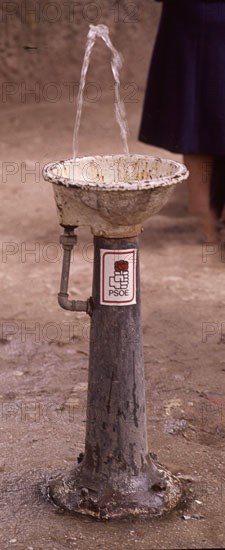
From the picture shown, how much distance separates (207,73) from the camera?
4328 millimetres

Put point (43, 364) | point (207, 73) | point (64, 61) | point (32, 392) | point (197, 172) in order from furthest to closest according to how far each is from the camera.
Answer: point (64, 61) < point (197, 172) < point (207, 73) < point (43, 364) < point (32, 392)

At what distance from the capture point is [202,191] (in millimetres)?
4664

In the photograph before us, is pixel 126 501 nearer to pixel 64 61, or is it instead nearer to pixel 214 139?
pixel 214 139

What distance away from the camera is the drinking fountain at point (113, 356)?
7.26 feet

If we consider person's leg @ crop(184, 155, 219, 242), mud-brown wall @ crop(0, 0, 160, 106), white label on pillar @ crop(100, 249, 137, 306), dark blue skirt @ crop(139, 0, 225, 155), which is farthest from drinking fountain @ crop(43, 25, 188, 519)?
mud-brown wall @ crop(0, 0, 160, 106)

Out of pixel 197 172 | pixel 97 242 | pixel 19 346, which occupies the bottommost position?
pixel 19 346

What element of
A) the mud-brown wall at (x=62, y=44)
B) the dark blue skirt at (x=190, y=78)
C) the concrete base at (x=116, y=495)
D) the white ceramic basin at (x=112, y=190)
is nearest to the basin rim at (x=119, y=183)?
the white ceramic basin at (x=112, y=190)

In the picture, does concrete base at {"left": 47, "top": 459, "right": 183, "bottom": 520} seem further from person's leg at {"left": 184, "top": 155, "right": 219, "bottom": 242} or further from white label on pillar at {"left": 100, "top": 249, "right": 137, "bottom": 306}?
person's leg at {"left": 184, "top": 155, "right": 219, "bottom": 242}

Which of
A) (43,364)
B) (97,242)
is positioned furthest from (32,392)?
(97,242)

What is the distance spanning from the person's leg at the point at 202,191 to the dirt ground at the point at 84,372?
3.8 inches

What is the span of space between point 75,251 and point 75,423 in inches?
68.6

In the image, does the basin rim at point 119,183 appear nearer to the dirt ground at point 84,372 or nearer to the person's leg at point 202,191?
the dirt ground at point 84,372

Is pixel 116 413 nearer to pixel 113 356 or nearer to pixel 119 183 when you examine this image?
pixel 113 356

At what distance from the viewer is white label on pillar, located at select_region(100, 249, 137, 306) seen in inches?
87.5
